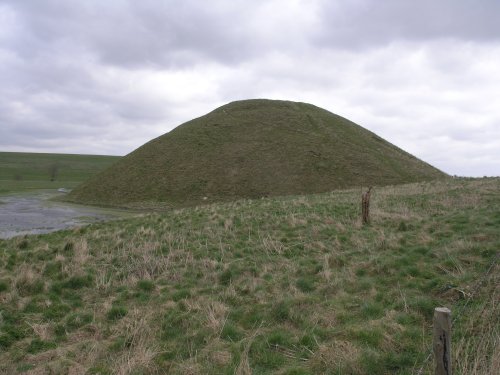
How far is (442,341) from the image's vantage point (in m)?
3.99

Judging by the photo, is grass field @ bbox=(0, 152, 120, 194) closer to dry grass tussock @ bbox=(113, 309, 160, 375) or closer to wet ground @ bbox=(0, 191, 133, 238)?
wet ground @ bbox=(0, 191, 133, 238)

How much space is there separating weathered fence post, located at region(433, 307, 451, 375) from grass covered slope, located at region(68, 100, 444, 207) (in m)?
36.0

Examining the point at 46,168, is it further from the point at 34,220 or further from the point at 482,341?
the point at 482,341

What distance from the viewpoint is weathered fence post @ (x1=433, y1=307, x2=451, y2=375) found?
3888mm

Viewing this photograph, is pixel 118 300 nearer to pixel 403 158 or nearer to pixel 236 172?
pixel 236 172

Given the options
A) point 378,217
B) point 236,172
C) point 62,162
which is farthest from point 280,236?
point 62,162

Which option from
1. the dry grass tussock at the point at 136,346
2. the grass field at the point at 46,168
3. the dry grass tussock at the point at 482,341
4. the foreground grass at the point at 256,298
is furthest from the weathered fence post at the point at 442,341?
the grass field at the point at 46,168

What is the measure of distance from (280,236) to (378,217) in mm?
4494

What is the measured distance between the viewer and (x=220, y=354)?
6223 mm

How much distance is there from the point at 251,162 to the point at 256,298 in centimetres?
3851

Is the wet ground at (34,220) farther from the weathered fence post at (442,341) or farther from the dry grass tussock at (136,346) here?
the weathered fence post at (442,341)

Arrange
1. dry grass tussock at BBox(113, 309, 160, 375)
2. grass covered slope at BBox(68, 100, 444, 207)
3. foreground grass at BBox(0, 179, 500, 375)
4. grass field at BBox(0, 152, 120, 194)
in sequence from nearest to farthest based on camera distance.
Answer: dry grass tussock at BBox(113, 309, 160, 375), foreground grass at BBox(0, 179, 500, 375), grass covered slope at BBox(68, 100, 444, 207), grass field at BBox(0, 152, 120, 194)

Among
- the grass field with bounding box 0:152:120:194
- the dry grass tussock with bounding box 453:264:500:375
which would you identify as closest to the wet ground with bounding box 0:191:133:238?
the dry grass tussock with bounding box 453:264:500:375

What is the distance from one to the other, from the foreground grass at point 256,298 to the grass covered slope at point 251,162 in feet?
88.0
